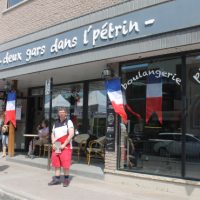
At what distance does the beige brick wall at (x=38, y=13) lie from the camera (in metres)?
11.6

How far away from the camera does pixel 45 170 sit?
12992 mm

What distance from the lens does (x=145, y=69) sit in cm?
1023

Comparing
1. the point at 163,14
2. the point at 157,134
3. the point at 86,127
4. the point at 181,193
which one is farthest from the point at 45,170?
the point at 163,14

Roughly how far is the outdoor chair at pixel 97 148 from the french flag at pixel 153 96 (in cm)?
290

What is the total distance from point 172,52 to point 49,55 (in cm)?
437

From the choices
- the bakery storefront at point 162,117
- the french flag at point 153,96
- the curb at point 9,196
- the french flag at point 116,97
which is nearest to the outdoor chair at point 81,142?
the bakery storefront at point 162,117

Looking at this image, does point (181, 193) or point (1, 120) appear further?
point (1, 120)

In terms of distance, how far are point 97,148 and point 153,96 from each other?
3694 mm

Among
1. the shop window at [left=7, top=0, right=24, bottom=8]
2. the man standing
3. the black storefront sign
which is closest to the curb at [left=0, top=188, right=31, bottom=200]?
the man standing

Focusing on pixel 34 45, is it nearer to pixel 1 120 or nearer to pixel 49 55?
pixel 49 55

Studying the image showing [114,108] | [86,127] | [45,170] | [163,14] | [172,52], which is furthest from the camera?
[86,127]

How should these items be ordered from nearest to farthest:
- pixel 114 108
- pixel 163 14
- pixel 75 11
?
pixel 163 14, pixel 114 108, pixel 75 11

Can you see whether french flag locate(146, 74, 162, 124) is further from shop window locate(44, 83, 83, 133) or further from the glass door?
shop window locate(44, 83, 83, 133)

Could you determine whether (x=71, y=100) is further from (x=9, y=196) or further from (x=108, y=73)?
(x=9, y=196)
